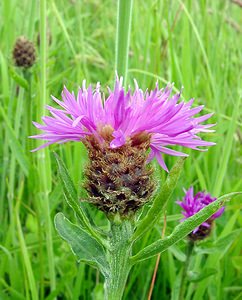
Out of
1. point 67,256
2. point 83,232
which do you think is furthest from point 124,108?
point 67,256

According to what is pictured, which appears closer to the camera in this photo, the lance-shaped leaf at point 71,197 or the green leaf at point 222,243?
the lance-shaped leaf at point 71,197

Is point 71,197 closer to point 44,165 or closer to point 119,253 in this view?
point 119,253

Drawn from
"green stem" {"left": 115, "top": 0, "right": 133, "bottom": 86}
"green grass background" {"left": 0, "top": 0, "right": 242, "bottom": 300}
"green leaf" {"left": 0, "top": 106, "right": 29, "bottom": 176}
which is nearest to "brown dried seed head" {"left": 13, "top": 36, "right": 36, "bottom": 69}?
"green grass background" {"left": 0, "top": 0, "right": 242, "bottom": 300}

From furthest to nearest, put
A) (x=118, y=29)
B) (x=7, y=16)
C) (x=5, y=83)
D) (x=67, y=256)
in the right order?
(x=5, y=83) → (x=7, y=16) → (x=67, y=256) → (x=118, y=29)

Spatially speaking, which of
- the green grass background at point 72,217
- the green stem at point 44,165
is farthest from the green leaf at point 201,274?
the green stem at point 44,165

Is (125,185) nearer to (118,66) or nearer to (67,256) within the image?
(118,66)

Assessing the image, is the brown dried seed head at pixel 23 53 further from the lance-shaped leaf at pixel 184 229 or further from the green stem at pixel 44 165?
the lance-shaped leaf at pixel 184 229

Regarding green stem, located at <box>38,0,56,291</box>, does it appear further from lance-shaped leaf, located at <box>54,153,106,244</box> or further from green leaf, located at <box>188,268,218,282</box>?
lance-shaped leaf, located at <box>54,153,106,244</box>

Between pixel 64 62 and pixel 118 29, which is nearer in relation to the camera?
pixel 118 29
